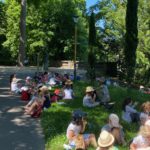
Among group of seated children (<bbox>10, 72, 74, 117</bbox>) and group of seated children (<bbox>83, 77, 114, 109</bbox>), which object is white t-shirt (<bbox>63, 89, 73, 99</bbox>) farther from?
group of seated children (<bbox>83, 77, 114, 109</bbox>)

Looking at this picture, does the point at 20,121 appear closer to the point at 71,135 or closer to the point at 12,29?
the point at 71,135

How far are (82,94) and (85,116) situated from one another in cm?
926

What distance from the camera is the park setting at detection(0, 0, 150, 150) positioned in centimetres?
1170

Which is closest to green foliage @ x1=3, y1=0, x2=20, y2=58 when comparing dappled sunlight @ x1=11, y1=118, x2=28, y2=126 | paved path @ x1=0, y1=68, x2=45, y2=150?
paved path @ x1=0, y1=68, x2=45, y2=150

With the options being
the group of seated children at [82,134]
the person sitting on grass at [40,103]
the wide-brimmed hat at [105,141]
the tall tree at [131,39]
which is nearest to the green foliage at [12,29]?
the tall tree at [131,39]

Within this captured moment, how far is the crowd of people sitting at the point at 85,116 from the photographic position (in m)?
9.06

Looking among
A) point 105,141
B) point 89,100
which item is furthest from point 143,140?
point 89,100

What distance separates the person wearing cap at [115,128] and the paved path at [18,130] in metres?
1.68

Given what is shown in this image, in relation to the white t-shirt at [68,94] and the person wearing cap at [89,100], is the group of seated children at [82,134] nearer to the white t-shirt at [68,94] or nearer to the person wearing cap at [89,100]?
the person wearing cap at [89,100]

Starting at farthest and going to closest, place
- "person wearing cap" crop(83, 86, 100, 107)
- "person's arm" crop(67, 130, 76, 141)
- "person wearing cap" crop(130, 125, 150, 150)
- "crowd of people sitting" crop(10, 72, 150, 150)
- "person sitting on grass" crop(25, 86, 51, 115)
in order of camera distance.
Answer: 1. "person wearing cap" crop(83, 86, 100, 107)
2. "person sitting on grass" crop(25, 86, 51, 115)
3. "person's arm" crop(67, 130, 76, 141)
4. "crowd of people sitting" crop(10, 72, 150, 150)
5. "person wearing cap" crop(130, 125, 150, 150)

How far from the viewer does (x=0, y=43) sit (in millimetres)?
66438

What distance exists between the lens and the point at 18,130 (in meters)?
14.0

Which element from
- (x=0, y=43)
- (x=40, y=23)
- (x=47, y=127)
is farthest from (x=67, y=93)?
(x=0, y=43)

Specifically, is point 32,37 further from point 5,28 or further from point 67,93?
point 67,93
